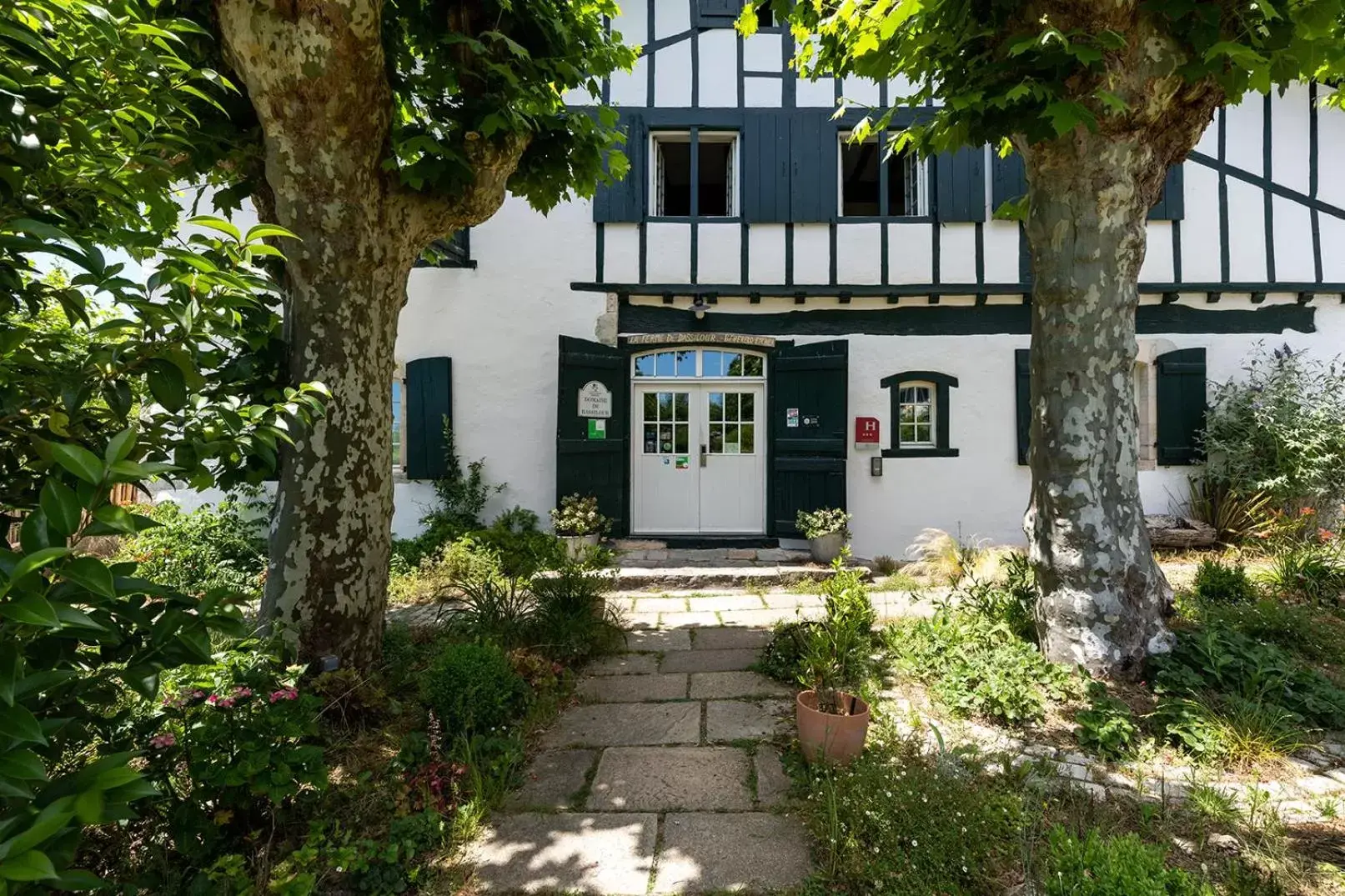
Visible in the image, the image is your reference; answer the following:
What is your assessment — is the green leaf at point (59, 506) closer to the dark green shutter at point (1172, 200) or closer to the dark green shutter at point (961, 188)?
the dark green shutter at point (961, 188)

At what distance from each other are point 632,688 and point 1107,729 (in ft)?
7.51

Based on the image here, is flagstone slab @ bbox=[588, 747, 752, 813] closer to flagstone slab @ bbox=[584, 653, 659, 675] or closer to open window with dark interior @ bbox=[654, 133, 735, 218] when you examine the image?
flagstone slab @ bbox=[584, 653, 659, 675]

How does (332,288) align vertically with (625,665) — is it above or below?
above

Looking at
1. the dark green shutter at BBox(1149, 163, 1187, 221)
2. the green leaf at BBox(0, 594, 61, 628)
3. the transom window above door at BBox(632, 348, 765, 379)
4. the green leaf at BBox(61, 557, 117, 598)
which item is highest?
the dark green shutter at BBox(1149, 163, 1187, 221)

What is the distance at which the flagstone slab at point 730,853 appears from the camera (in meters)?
2.02

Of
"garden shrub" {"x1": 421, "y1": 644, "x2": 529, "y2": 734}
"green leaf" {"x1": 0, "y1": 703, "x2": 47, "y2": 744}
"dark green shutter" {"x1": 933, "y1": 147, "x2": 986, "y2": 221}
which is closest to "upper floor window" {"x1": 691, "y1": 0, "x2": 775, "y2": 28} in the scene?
"dark green shutter" {"x1": 933, "y1": 147, "x2": 986, "y2": 221}

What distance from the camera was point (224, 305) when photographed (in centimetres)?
137

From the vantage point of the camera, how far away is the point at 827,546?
21.1ft

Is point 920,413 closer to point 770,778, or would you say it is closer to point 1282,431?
point 1282,431

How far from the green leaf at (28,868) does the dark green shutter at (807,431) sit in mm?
6497

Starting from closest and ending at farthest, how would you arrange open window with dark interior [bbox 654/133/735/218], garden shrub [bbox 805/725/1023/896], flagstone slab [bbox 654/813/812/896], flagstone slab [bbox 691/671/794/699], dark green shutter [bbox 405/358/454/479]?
garden shrub [bbox 805/725/1023/896] < flagstone slab [bbox 654/813/812/896] < flagstone slab [bbox 691/671/794/699] < dark green shutter [bbox 405/358/454/479] < open window with dark interior [bbox 654/133/735/218]

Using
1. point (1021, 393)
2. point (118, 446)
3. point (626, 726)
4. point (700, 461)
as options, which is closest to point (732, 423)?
point (700, 461)

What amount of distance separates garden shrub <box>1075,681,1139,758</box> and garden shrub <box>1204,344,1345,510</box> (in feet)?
17.8

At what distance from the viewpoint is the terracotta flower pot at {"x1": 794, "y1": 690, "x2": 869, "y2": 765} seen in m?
2.50
